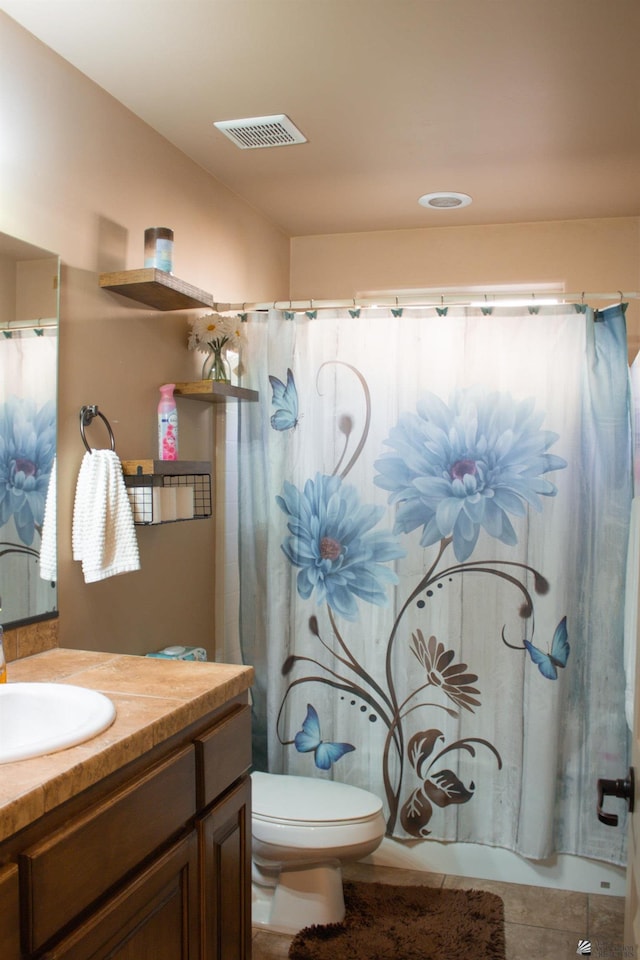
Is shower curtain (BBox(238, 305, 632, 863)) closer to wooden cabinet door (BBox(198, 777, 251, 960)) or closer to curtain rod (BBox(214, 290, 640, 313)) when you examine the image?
curtain rod (BBox(214, 290, 640, 313))

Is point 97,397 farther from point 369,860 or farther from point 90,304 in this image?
point 369,860

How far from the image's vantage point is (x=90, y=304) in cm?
225

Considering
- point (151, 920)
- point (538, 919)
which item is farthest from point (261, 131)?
point (538, 919)

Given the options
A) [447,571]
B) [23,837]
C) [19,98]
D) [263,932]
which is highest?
[19,98]

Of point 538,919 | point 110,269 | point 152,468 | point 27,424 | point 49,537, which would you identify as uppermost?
point 110,269

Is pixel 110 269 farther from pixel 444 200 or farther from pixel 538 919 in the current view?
pixel 538 919

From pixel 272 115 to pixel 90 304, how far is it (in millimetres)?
806

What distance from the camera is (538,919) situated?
2.49 metres

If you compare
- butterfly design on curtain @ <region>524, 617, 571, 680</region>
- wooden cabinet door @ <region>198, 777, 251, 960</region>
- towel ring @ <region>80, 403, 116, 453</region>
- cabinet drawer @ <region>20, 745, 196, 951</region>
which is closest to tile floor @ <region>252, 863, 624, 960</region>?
wooden cabinet door @ <region>198, 777, 251, 960</region>

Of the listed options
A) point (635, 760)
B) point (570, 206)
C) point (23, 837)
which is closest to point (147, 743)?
point (23, 837)

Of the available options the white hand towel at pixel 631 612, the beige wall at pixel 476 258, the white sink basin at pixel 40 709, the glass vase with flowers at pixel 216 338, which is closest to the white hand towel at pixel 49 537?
the white sink basin at pixel 40 709

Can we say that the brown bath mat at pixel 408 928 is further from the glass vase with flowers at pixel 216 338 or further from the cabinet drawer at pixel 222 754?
the glass vase with flowers at pixel 216 338

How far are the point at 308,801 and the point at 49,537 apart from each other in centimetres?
111

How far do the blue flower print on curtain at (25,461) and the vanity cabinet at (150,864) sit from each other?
26.7 inches
